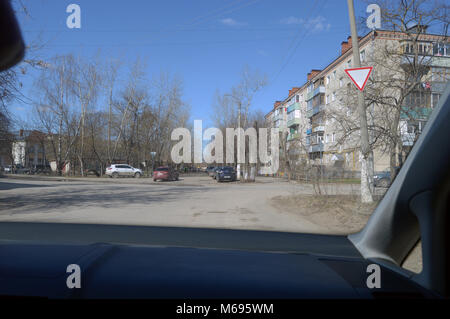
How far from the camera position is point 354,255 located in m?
1.99

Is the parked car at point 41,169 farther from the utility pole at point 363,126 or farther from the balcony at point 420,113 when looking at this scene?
the balcony at point 420,113

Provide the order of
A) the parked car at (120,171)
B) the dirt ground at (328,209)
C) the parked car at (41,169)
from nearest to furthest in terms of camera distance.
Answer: the dirt ground at (328,209)
the parked car at (120,171)
the parked car at (41,169)

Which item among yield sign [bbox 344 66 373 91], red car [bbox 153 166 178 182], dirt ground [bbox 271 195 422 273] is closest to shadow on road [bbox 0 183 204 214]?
dirt ground [bbox 271 195 422 273]

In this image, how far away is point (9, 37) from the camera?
2227 millimetres

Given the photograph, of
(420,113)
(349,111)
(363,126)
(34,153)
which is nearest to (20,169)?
(34,153)

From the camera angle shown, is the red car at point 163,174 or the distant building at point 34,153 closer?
the red car at point 163,174

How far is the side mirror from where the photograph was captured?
6.91 feet

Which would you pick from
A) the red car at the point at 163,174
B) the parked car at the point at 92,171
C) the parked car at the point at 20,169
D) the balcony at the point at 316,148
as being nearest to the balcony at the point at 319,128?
the balcony at the point at 316,148

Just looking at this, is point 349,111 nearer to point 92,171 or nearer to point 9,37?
point 9,37

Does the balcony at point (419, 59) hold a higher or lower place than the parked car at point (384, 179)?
higher

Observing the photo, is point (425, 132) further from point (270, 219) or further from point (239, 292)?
point (270, 219)

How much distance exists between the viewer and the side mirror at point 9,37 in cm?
211

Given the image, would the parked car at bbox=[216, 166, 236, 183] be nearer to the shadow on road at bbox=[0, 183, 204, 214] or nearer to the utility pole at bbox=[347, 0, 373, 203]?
the shadow on road at bbox=[0, 183, 204, 214]
